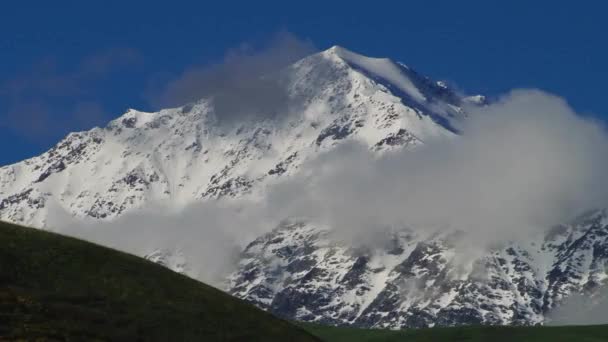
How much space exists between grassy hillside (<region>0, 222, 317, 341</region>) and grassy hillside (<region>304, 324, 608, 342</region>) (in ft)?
235

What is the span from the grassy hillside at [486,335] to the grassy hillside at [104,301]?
235ft

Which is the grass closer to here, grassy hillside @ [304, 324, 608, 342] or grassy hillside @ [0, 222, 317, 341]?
grassy hillside @ [0, 222, 317, 341]

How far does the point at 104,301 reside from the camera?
71875 millimetres

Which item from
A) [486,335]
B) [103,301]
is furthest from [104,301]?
[486,335]

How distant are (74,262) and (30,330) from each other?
12778mm

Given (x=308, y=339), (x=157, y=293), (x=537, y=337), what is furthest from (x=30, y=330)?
(x=537, y=337)

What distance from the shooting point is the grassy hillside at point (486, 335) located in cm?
14288

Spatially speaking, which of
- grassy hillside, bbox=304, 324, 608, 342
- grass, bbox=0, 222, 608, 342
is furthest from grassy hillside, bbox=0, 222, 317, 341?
grassy hillside, bbox=304, 324, 608, 342

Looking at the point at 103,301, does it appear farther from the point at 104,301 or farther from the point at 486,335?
the point at 486,335

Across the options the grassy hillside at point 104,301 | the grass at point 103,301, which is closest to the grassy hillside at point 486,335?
the grass at point 103,301

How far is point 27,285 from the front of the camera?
71438 mm

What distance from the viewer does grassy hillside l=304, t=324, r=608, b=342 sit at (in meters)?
143

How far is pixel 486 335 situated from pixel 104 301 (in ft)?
286

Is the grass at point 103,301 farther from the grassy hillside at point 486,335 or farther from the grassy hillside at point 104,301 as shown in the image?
the grassy hillside at point 486,335
